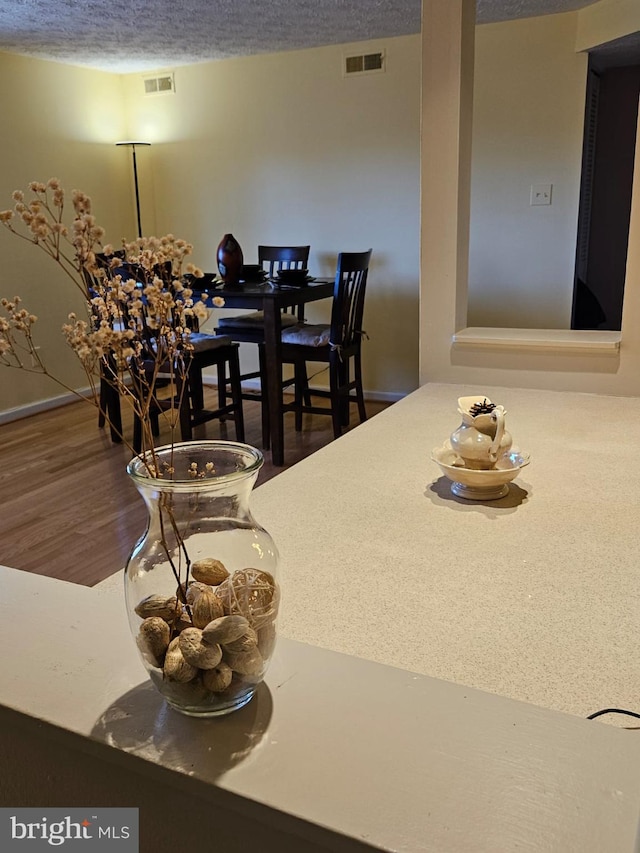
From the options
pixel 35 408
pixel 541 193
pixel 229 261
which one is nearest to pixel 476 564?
pixel 229 261

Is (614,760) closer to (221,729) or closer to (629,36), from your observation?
(221,729)

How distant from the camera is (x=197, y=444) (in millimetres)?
757

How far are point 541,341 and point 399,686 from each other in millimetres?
1703

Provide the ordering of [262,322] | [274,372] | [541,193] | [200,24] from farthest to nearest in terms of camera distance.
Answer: [541,193] → [262,322] → [200,24] → [274,372]

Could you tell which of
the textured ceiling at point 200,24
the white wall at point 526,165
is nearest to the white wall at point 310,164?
the textured ceiling at point 200,24

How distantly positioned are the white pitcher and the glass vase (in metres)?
0.74

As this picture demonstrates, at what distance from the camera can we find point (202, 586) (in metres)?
0.64

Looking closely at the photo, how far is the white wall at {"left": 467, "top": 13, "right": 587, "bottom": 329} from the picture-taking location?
401 cm

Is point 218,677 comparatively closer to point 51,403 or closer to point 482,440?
point 482,440

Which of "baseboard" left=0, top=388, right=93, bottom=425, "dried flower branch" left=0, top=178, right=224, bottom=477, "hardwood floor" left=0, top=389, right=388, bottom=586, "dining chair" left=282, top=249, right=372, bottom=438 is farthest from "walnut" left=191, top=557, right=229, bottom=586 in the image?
"baseboard" left=0, top=388, right=93, bottom=425

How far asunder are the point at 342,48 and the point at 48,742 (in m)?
4.73

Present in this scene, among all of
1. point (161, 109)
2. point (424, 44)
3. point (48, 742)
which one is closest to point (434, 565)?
point (48, 742)

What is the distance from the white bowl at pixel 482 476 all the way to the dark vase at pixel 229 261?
8.86ft

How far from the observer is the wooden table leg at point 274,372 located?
355cm
